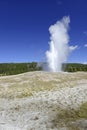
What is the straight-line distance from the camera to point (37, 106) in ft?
119

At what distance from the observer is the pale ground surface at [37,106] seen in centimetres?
2767

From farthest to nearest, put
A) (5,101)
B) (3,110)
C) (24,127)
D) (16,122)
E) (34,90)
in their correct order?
(34,90) → (5,101) → (3,110) → (16,122) → (24,127)

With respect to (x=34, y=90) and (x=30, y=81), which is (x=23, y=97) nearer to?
(x=34, y=90)

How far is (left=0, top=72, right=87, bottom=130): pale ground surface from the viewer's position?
90.8 feet

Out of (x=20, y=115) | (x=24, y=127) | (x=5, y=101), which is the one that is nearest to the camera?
(x=24, y=127)

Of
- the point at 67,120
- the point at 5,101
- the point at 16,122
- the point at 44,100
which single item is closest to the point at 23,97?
the point at 5,101

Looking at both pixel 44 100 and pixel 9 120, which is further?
pixel 44 100

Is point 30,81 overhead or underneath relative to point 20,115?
overhead

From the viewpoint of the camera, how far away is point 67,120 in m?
28.5

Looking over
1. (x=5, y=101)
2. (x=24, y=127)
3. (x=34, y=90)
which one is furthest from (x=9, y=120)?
(x=34, y=90)

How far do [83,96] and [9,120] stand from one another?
15.3 m

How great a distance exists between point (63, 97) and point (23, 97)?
8870 millimetres

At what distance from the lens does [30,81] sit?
58.4m

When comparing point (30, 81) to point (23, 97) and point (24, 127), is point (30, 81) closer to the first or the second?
point (23, 97)
